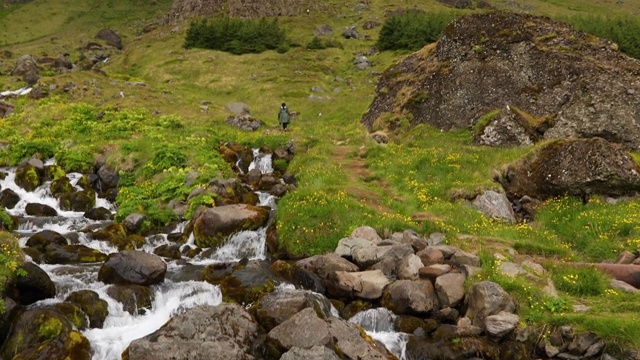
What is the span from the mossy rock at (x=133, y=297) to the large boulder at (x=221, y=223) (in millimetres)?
5374

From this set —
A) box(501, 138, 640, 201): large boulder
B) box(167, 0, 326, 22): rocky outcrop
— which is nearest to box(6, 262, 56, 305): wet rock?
box(501, 138, 640, 201): large boulder

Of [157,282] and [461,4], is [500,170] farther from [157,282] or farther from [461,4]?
[461,4]

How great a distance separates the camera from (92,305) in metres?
14.5

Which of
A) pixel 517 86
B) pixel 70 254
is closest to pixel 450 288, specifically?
pixel 70 254

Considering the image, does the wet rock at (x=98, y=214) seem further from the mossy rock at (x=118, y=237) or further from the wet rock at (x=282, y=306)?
the wet rock at (x=282, y=306)

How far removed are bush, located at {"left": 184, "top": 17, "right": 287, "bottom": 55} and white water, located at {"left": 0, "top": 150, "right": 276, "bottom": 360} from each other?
2596 inches

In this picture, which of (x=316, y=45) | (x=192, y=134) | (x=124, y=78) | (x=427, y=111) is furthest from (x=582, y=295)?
(x=316, y=45)

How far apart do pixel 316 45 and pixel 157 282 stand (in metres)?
80.2

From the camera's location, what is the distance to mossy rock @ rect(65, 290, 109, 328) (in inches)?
559

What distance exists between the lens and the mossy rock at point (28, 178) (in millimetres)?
27969

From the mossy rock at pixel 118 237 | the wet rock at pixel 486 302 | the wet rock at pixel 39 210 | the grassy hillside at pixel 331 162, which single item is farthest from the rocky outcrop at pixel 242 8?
the wet rock at pixel 486 302

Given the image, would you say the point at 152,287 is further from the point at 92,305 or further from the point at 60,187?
the point at 60,187

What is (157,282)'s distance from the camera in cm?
1672

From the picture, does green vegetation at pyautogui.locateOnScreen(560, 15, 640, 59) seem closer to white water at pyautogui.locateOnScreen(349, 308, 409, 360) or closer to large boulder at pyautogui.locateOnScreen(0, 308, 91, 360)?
white water at pyautogui.locateOnScreen(349, 308, 409, 360)
